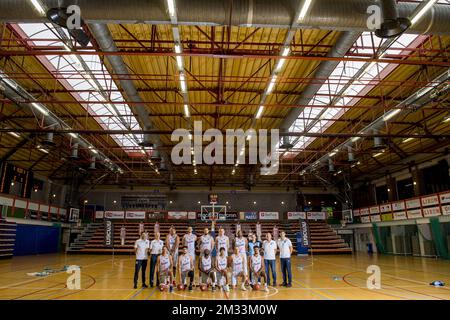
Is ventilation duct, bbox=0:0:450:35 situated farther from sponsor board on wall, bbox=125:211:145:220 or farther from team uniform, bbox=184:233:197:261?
sponsor board on wall, bbox=125:211:145:220

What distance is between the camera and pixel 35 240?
1069 inches

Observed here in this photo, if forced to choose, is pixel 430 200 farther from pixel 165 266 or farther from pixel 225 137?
pixel 165 266

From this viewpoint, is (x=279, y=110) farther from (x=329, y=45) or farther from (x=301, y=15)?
(x=301, y=15)

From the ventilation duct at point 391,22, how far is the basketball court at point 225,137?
0.11ft

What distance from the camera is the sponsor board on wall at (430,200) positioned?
70.8ft

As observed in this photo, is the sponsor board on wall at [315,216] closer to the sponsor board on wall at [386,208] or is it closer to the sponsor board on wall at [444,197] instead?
the sponsor board on wall at [386,208]

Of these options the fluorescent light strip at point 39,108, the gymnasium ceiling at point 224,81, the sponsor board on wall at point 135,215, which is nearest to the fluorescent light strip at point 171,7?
the gymnasium ceiling at point 224,81

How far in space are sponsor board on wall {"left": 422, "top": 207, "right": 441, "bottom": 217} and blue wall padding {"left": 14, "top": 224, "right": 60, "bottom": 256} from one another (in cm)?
3070

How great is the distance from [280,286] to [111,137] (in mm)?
20925

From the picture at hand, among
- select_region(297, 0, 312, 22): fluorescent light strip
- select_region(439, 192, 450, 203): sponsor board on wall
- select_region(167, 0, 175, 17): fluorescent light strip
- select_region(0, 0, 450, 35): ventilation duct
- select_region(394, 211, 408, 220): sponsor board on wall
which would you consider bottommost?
select_region(394, 211, 408, 220): sponsor board on wall

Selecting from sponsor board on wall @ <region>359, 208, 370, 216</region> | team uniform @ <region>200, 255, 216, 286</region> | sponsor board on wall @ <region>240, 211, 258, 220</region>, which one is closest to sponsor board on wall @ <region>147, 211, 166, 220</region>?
sponsor board on wall @ <region>240, 211, 258, 220</region>

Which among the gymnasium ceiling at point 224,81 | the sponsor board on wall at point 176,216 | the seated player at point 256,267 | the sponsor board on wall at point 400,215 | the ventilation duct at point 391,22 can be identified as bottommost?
the seated player at point 256,267

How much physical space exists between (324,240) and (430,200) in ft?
37.0

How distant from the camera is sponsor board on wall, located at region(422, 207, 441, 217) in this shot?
21306 mm
